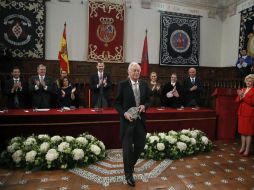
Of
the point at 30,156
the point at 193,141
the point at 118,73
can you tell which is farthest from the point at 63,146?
the point at 118,73

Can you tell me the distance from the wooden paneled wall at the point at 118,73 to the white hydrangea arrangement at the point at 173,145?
10.8 feet

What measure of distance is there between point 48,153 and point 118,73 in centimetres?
459

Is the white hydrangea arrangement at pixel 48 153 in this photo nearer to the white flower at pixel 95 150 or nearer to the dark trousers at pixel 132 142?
the white flower at pixel 95 150

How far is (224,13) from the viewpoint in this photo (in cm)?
841

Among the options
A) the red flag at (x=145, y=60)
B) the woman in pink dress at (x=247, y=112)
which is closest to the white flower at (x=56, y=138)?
the woman in pink dress at (x=247, y=112)

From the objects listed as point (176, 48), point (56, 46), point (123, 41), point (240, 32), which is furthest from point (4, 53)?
point (240, 32)

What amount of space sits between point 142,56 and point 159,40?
947mm

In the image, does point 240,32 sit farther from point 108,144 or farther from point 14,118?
point 14,118

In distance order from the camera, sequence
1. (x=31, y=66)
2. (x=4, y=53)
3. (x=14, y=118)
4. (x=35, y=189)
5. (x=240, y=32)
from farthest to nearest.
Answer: (x=240, y=32)
(x=31, y=66)
(x=4, y=53)
(x=14, y=118)
(x=35, y=189)

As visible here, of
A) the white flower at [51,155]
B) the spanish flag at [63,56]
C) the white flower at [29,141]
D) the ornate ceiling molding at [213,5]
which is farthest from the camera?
the ornate ceiling molding at [213,5]

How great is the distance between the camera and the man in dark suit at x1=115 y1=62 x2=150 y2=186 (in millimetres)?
2926

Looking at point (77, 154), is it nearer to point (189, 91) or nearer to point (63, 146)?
point (63, 146)

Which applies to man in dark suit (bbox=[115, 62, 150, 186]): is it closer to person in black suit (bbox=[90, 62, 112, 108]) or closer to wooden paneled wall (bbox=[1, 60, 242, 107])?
person in black suit (bbox=[90, 62, 112, 108])

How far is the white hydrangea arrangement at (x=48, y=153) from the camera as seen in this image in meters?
3.44
